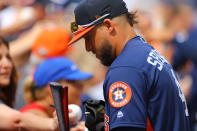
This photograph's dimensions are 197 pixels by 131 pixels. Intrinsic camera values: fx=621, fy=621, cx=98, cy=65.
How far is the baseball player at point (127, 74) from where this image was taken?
3289mm

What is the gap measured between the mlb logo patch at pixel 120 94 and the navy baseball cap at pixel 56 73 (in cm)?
197

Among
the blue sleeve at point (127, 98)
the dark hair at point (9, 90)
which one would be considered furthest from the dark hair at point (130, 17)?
the dark hair at point (9, 90)

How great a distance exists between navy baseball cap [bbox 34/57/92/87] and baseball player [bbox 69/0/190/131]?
63.3 inches

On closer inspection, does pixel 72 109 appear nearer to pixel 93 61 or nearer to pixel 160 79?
pixel 160 79

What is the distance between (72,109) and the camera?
419 centimetres

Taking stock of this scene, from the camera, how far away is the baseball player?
3.29 meters

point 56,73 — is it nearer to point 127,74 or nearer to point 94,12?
point 94,12

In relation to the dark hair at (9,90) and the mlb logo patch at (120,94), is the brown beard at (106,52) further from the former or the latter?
the dark hair at (9,90)

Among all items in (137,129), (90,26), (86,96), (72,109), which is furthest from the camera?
(86,96)

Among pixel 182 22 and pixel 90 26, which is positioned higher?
pixel 182 22

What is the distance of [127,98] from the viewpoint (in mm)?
3289

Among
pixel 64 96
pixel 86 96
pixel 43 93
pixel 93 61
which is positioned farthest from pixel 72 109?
pixel 93 61

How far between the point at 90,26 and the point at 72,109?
0.85 meters

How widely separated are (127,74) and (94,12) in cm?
44
